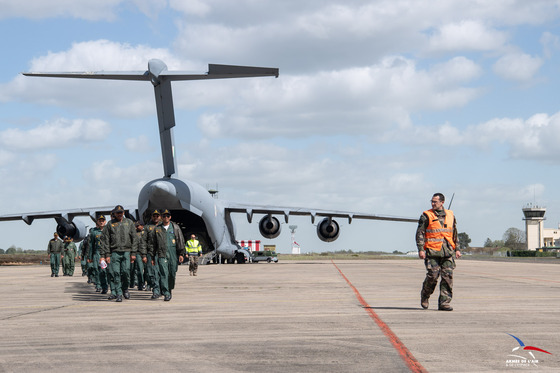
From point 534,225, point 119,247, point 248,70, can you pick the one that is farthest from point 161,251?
point 534,225

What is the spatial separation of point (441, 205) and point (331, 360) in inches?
227

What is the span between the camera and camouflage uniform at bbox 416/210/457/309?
1092 cm

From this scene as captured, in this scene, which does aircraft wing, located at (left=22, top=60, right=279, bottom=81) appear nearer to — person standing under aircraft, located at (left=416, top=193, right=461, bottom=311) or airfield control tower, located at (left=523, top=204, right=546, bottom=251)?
person standing under aircraft, located at (left=416, top=193, right=461, bottom=311)

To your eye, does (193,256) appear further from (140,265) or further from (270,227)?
(270,227)

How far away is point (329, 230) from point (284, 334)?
105 feet

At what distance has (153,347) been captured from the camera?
283 inches

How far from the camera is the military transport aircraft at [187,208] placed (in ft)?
90.9

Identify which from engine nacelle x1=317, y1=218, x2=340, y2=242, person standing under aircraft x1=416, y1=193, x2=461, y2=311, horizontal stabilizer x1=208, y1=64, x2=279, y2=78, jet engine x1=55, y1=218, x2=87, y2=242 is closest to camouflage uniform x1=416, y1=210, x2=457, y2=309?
person standing under aircraft x1=416, y1=193, x2=461, y2=311

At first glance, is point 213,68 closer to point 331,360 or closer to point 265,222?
point 265,222

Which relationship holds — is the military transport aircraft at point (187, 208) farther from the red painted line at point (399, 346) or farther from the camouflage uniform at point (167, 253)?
the red painted line at point (399, 346)

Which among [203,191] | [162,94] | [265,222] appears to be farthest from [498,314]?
[265,222]

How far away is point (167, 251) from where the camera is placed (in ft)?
46.9

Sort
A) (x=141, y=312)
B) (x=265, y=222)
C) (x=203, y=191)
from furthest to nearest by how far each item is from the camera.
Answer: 1. (x=265, y=222)
2. (x=203, y=191)
3. (x=141, y=312)

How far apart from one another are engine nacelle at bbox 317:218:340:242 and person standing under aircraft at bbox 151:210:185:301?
83.3ft
